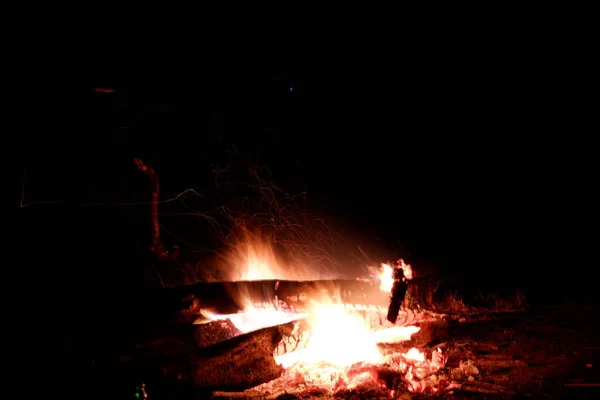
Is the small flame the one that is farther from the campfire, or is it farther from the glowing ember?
the glowing ember

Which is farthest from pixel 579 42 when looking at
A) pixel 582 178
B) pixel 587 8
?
pixel 582 178

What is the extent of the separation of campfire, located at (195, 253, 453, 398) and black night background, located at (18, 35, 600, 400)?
269 cm

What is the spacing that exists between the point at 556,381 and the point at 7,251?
9.84 metres

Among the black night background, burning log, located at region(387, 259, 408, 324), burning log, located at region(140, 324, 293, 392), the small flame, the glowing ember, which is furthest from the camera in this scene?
the black night background

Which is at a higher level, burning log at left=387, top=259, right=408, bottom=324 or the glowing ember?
burning log at left=387, top=259, right=408, bottom=324

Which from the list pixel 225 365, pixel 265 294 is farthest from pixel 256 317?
pixel 225 365

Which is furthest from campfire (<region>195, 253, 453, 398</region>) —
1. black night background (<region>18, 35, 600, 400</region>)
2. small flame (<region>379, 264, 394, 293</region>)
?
black night background (<region>18, 35, 600, 400</region>)

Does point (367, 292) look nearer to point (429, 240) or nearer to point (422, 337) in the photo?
point (422, 337)

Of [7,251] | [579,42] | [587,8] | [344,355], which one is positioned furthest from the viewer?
[7,251]

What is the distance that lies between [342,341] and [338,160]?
7258 millimetres

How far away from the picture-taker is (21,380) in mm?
3479

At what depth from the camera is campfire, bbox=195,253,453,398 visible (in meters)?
3.88

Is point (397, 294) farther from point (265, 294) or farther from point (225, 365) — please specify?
point (225, 365)

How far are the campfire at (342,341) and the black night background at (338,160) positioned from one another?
2694 mm
